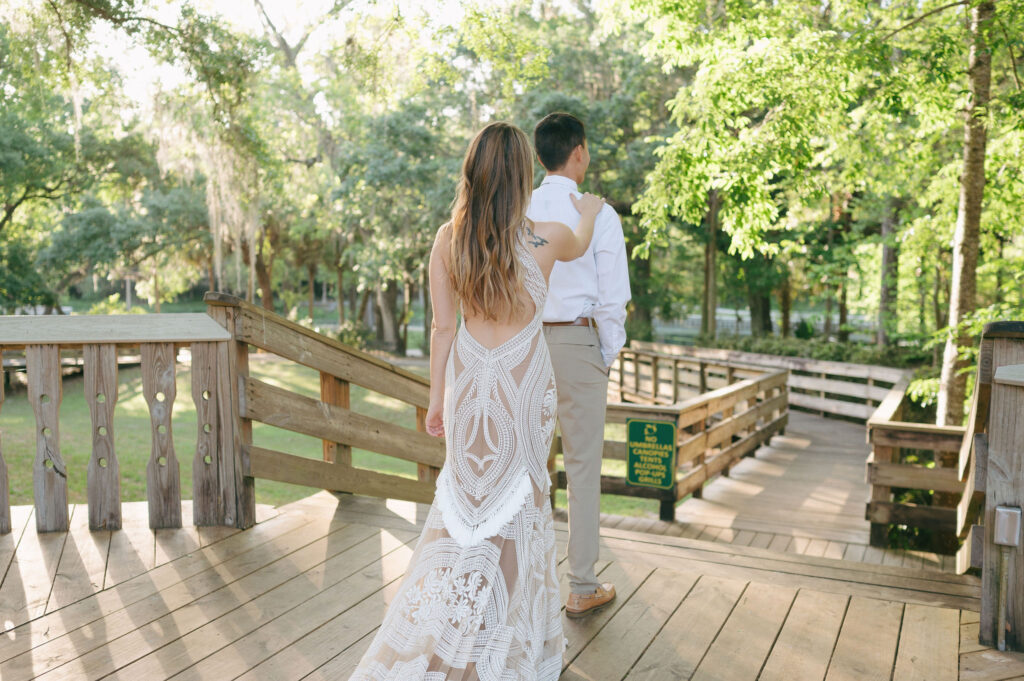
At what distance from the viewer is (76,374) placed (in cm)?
1825

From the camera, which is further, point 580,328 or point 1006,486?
point 580,328

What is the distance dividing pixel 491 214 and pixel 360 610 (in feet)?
5.40

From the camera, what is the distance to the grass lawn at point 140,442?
10.0 meters

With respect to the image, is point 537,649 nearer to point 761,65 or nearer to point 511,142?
point 511,142

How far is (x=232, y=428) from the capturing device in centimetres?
392

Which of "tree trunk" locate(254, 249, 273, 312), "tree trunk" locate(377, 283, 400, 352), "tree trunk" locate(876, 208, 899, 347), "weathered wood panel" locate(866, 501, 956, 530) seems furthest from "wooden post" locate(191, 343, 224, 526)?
"tree trunk" locate(254, 249, 273, 312)

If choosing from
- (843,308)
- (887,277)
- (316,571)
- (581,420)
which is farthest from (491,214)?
(843,308)

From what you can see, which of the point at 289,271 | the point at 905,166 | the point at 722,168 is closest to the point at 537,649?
the point at 722,168

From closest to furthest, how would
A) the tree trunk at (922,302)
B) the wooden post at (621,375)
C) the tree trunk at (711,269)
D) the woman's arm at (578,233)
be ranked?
the woman's arm at (578,233), the tree trunk at (922,302), the wooden post at (621,375), the tree trunk at (711,269)

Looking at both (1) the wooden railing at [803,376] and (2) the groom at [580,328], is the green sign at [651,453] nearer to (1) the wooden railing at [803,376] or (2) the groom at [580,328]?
(2) the groom at [580,328]

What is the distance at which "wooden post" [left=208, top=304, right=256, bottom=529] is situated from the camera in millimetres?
3859

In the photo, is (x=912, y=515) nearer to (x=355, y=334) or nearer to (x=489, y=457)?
(x=489, y=457)

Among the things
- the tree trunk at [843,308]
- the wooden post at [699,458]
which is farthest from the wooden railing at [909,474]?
the tree trunk at [843,308]

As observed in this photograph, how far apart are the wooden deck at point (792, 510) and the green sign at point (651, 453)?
37 centimetres
